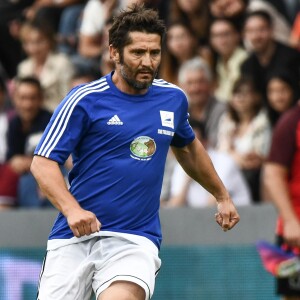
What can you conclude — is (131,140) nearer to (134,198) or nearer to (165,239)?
(134,198)

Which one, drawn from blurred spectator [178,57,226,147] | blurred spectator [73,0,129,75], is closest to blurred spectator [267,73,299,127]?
blurred spectator [178,57,226,147]

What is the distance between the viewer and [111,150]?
6.26 metres

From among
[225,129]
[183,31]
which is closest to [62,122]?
[225,129]

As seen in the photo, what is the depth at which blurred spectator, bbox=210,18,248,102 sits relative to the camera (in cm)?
1190

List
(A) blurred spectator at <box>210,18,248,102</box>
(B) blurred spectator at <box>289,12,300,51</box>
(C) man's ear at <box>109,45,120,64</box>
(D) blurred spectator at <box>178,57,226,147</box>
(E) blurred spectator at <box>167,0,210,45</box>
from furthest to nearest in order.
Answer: (E) blurred spectator at <box>167,0,210,45</box>, (A) blurred spectator at <box>210,18,248,102</box>, (B) blurred spectator at <box>289,12,300,51</box>, (D) blurred spectator at <box>178,57,226,147</box>, (C) man's ear at <box>109,45,120,64</box>

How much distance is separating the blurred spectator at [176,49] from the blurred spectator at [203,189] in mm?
1617

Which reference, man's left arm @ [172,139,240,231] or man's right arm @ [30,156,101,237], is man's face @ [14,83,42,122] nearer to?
man's left arm @ [172,139,240,231]

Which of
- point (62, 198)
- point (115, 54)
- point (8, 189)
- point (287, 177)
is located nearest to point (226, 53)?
point (8, 189)

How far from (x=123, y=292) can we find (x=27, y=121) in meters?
5.98

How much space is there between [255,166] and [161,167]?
4.25 meters

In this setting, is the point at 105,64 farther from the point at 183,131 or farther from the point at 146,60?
the point at 146,60

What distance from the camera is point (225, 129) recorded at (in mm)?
11094

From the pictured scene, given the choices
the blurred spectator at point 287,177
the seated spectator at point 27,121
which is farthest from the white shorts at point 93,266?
the seated spectator at point 27,121

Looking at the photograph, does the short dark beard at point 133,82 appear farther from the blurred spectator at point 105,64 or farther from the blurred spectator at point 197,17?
the blurred spectator at point 197,17
